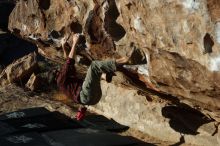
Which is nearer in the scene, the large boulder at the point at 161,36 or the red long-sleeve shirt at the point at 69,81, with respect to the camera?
the large boulder at the point at 161,36

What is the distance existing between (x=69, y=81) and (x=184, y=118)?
228cm

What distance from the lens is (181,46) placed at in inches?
233

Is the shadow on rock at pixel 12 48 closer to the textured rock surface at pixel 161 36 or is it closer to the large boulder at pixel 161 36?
the textured rock surface at pixel 161 36

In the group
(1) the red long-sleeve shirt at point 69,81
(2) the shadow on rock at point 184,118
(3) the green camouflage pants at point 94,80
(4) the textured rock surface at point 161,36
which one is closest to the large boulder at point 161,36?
(4) the textured rock surface at point 161,36

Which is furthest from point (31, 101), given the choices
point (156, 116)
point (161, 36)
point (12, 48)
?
point (12, 48)

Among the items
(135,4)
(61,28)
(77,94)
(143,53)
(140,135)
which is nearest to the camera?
(135,4)

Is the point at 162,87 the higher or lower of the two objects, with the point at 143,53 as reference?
lower

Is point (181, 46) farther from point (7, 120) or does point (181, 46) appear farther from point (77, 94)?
point (7, 120)

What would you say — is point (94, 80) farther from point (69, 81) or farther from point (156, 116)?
point (156, 116)

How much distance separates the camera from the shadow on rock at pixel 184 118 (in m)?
9.01

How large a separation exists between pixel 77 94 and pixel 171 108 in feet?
6.63

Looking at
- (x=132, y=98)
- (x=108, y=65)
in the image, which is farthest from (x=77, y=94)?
(x=132, y=98)

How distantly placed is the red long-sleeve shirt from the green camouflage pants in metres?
0.12

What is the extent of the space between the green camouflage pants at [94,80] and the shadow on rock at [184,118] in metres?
1.59
